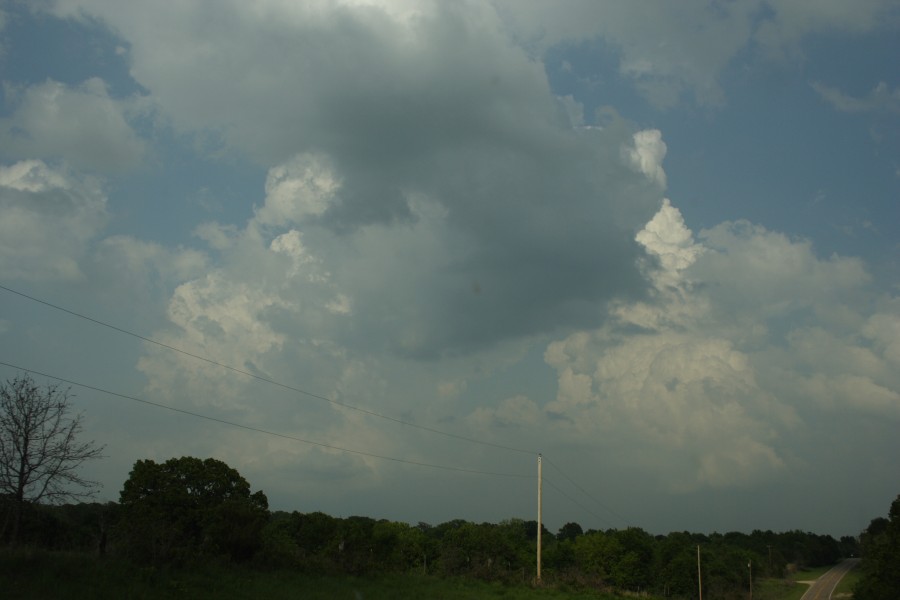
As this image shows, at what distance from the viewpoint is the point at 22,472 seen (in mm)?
23094

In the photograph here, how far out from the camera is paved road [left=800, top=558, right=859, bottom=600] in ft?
356

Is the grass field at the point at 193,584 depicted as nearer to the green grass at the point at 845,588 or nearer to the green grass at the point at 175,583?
the green grass at the point at 175,583

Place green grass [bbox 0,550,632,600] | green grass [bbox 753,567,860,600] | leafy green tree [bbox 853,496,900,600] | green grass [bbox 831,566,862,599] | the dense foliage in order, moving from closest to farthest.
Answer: green grass [bbox 0,550,632,600]
the dense foliage
leafy green tree [bbox 853,496,900,600]
green grass [bbox 831,566,862,599]
green grass [bbox 753,567,860,600]

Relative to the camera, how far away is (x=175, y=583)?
23375 mm

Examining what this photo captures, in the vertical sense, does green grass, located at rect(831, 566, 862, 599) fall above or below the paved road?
above

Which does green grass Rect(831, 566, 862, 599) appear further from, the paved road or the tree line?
the tree line

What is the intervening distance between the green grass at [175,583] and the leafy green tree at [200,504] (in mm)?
2502

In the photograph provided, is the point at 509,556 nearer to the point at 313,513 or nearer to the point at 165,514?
the point at 313,513

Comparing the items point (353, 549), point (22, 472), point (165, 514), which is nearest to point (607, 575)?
point (353, 549)

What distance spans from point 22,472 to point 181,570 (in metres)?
6.46

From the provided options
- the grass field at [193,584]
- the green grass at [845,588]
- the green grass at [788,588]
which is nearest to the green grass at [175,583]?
the grass field at [193,584]

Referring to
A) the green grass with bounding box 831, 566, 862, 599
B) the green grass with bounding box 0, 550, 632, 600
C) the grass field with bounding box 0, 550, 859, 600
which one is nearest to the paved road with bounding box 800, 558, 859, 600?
the green grass with bounding box 831, 566, 862, 599

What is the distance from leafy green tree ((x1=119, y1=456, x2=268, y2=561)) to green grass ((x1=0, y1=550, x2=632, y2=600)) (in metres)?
2.50

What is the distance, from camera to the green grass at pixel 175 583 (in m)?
20.1
